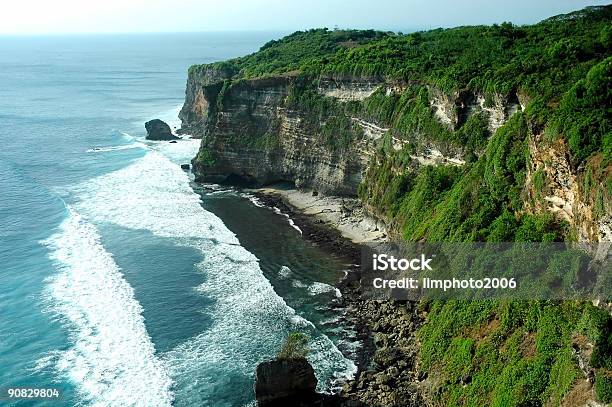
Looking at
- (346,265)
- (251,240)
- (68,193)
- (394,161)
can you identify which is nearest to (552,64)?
(394,161)

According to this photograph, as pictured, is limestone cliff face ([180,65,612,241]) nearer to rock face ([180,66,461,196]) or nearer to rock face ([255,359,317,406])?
rock face ([180,66,461,196])

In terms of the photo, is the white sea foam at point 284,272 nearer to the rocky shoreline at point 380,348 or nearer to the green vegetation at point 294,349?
the rocky shoreline at point 380,348

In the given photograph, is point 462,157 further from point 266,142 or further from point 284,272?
point 266,142

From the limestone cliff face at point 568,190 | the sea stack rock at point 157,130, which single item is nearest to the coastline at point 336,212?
the limestone cliff face at point 568,190

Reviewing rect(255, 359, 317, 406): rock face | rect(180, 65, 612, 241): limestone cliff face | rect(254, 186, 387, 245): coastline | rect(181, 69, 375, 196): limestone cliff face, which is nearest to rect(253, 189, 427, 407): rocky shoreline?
rect(255, 359, 317, 406): rock face

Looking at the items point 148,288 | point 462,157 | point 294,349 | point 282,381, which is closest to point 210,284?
point 148,288

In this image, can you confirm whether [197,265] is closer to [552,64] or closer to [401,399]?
[401,399]
